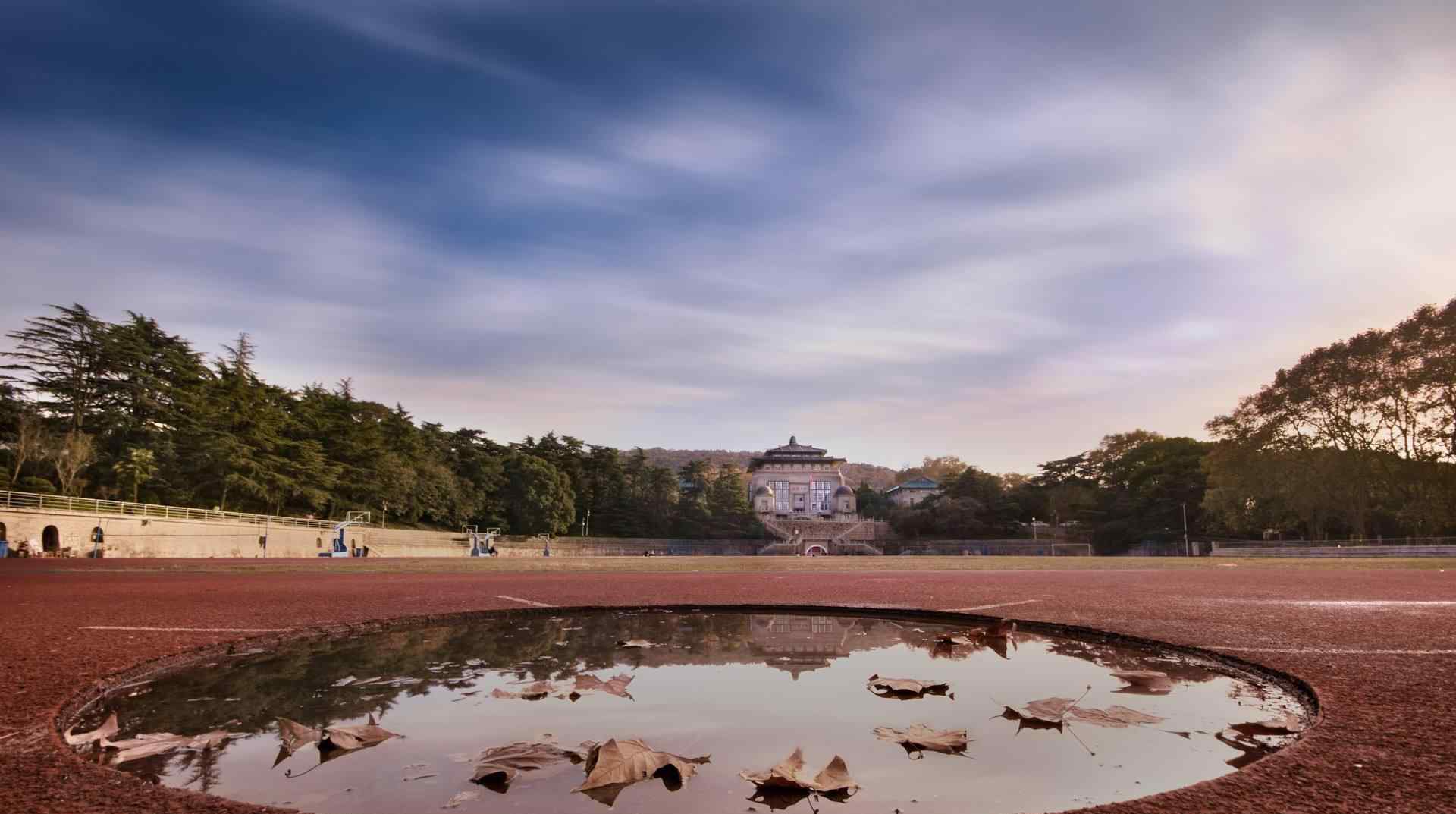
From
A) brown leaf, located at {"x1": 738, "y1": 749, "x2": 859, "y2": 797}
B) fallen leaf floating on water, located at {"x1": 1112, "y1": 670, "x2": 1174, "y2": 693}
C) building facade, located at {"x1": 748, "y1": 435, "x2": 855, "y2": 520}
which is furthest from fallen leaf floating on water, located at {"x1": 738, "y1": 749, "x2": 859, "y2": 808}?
building facade, located at {"x1": 748, "y1": 435, "x2": 855, "y2": 520}

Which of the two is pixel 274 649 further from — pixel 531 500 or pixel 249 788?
pixel 531 500

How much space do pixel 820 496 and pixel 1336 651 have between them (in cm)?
10033

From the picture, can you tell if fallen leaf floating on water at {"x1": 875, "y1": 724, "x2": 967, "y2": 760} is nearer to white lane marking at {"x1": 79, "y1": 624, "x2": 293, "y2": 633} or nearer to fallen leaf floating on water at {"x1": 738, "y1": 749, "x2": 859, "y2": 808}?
fallen leaf floating on water at {"x1": 738, "y1": 749, "x2": 859, "y2": 808}

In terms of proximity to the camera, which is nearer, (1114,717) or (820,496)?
(1114,717)

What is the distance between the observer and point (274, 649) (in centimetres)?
661

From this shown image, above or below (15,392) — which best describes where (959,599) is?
below

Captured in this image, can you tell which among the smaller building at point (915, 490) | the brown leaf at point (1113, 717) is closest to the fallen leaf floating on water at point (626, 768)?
the brown leaf at point (1113, 717)

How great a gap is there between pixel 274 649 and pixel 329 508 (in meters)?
56.2

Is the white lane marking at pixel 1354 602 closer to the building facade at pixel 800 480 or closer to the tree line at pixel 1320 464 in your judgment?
the tree line at pixel 1320 464

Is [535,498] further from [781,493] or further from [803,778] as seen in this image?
[803,778]

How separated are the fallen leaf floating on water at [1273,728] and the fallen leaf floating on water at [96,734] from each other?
5224 millimetres

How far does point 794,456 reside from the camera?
106812mm

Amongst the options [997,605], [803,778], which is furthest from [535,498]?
[803,778]

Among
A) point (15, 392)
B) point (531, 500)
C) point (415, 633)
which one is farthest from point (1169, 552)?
point (15, 392)
